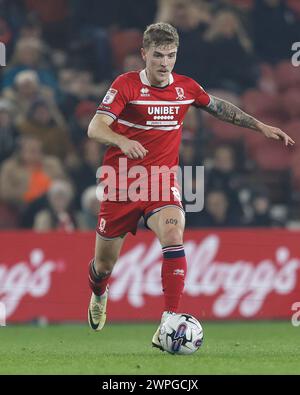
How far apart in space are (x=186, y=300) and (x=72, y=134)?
2995 mm

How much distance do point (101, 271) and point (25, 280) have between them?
3.76 meters

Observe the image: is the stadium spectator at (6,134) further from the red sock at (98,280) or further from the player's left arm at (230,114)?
the player's left arm at (230,114)

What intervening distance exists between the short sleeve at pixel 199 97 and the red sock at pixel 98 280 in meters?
1.65

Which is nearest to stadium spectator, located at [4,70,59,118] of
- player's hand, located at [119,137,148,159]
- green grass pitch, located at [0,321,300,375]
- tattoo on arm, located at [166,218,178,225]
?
green grass pitch, located at [0,321,300,375]

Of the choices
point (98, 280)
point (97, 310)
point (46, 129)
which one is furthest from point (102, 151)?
point (98, 280)

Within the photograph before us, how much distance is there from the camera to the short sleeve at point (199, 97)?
28.7ft

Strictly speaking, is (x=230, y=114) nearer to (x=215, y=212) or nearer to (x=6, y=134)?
(x=215, y=212)

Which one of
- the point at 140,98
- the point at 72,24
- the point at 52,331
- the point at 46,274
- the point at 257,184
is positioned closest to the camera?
the point at 140,98

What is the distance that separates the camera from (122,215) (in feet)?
29.0

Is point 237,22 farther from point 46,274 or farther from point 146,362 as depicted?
point 146,362

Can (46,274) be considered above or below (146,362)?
above

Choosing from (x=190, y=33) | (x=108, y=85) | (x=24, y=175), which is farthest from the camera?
(x=108, y=85)

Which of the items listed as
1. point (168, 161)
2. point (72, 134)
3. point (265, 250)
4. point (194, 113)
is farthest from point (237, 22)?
point (168, 161)

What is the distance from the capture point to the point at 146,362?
7375mm
